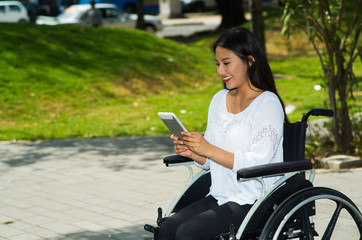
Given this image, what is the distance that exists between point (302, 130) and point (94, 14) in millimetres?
17562

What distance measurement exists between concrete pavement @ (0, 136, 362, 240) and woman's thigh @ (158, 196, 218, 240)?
4.94 ft

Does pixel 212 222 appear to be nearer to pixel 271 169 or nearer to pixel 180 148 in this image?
pixel 271 169

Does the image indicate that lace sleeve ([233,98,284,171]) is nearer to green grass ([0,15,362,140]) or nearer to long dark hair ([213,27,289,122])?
long dark hair ([213,27,289,122])

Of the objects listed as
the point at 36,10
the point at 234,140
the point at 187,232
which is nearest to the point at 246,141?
the point at 234,140

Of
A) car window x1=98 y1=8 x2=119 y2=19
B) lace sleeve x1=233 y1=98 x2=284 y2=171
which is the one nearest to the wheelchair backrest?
lace sleeve x1=233 y1=98 x2=284 y2=171

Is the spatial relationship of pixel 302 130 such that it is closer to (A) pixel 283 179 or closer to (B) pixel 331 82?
(A) pixel 283 179

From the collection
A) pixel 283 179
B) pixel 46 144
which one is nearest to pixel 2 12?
pixel 46 144

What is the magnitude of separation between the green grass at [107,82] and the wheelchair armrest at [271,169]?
6113 mm

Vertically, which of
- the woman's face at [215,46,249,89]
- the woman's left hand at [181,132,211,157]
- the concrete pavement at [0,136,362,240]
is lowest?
the concrete pavement at [0,136,362,240]

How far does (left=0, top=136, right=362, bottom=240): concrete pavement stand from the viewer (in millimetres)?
5246

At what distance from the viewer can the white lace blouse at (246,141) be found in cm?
330

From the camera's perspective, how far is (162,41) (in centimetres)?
1730

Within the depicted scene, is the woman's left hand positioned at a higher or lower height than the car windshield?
lower

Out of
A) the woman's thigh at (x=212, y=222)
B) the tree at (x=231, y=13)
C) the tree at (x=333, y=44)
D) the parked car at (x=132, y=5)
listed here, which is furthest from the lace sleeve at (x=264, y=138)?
the parked car at (x=132, y=5)
